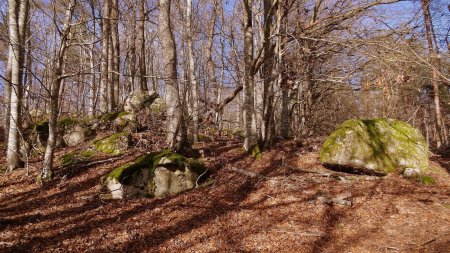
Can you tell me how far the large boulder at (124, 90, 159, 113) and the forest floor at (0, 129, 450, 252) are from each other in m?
4.36

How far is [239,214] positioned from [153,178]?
2.22 meters

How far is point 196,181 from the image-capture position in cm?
734

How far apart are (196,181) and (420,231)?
455cm

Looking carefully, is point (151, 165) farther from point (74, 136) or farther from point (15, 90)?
point (74, 136)

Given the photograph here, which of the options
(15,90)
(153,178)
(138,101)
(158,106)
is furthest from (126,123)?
(153,178)

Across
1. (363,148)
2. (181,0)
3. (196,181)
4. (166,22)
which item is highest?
(181,0)

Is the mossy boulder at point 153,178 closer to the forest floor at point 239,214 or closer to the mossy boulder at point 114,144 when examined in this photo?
the forest floor at point 239,214

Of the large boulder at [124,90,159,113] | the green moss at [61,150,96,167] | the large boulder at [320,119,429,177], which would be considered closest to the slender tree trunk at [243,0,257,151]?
the large boulder at [320,119,429,177]

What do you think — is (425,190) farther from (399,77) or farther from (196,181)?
(196,181)

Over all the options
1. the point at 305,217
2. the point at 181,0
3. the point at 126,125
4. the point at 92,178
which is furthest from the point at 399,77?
the point at 181,0

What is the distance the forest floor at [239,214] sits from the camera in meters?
4.80

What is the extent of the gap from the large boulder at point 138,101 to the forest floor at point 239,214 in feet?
14.3

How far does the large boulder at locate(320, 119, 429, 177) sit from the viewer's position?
790 centimetres

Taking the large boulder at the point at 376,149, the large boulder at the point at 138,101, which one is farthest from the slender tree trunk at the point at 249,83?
the large boulder at the point at 138,101
